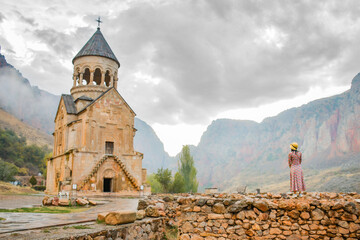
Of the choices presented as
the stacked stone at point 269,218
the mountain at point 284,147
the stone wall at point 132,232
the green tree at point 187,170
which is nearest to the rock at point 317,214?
the stacked stone at point 269,218

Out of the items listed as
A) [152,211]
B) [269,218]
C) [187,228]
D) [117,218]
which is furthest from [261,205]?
[152,211]

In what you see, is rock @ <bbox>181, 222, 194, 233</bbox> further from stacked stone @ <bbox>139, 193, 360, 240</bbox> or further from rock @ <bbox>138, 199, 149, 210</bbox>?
rock @ <bbox>138, 199, 149, 210</bbox>

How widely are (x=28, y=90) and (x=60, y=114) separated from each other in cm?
12269

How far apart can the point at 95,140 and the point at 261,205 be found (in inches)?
710

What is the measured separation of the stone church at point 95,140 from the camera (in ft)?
65.9

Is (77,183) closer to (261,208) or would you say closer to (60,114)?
(60,114)

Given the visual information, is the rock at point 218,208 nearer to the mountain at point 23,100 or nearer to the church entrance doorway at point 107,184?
the church entrance doorway at point 107,184

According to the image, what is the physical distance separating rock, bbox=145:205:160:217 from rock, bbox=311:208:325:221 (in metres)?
4.05

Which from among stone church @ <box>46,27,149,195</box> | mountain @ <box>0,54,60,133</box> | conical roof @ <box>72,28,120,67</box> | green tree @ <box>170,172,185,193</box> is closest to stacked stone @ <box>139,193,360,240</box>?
stone church @ <box>46,27,149,195</box>

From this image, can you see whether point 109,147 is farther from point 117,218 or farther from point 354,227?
point 354,227

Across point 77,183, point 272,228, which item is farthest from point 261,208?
point 77,183

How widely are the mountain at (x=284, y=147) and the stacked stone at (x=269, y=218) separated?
32.1m

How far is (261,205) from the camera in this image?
4.76 metres

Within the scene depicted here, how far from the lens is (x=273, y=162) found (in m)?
88.6
